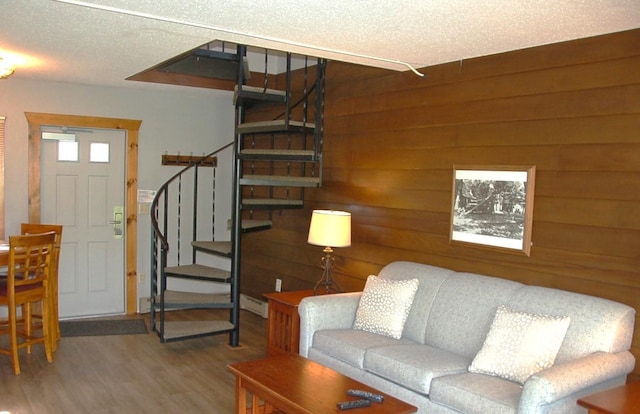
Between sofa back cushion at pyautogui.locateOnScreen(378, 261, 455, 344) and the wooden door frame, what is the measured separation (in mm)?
3269

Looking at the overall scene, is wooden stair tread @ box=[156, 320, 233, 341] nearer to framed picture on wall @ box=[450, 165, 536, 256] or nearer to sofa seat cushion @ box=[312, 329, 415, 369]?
sofa seat cushion @ box=[312, 329, 415, 369]

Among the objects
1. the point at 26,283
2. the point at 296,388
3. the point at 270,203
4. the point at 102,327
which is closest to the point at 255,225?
the point at 270,203

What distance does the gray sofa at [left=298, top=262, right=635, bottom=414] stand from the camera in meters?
2.78

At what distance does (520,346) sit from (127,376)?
9.16ft

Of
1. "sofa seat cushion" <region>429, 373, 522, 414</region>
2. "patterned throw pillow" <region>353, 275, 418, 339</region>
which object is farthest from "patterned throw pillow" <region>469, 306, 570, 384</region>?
"patterned throw pillow" <region>353, 275, 418, 339</region>

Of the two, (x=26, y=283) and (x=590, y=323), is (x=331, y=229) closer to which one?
(x=590, y=323)

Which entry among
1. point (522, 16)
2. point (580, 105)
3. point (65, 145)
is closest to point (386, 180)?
point (580, 105)

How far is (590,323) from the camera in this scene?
9.86 ft

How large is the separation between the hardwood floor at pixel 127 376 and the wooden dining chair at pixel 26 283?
17 centimetres

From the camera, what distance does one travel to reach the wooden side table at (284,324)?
4.30 m

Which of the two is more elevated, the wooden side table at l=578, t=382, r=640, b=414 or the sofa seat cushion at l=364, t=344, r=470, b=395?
the wooden side table at l=578, t=382, r=640, b=414

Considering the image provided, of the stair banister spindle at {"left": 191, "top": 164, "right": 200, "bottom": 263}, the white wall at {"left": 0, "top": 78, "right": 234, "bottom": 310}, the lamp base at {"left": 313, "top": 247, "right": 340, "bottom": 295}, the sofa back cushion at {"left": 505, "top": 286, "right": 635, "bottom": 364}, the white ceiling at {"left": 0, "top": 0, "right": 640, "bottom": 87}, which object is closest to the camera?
the white ceiling at {"left": 0, "top": 0, "right": 640, "bottom": 87}

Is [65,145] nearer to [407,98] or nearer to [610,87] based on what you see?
[407,98]

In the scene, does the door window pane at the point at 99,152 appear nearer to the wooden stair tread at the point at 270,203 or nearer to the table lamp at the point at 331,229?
the wooden stair tread at the point at 270,203
